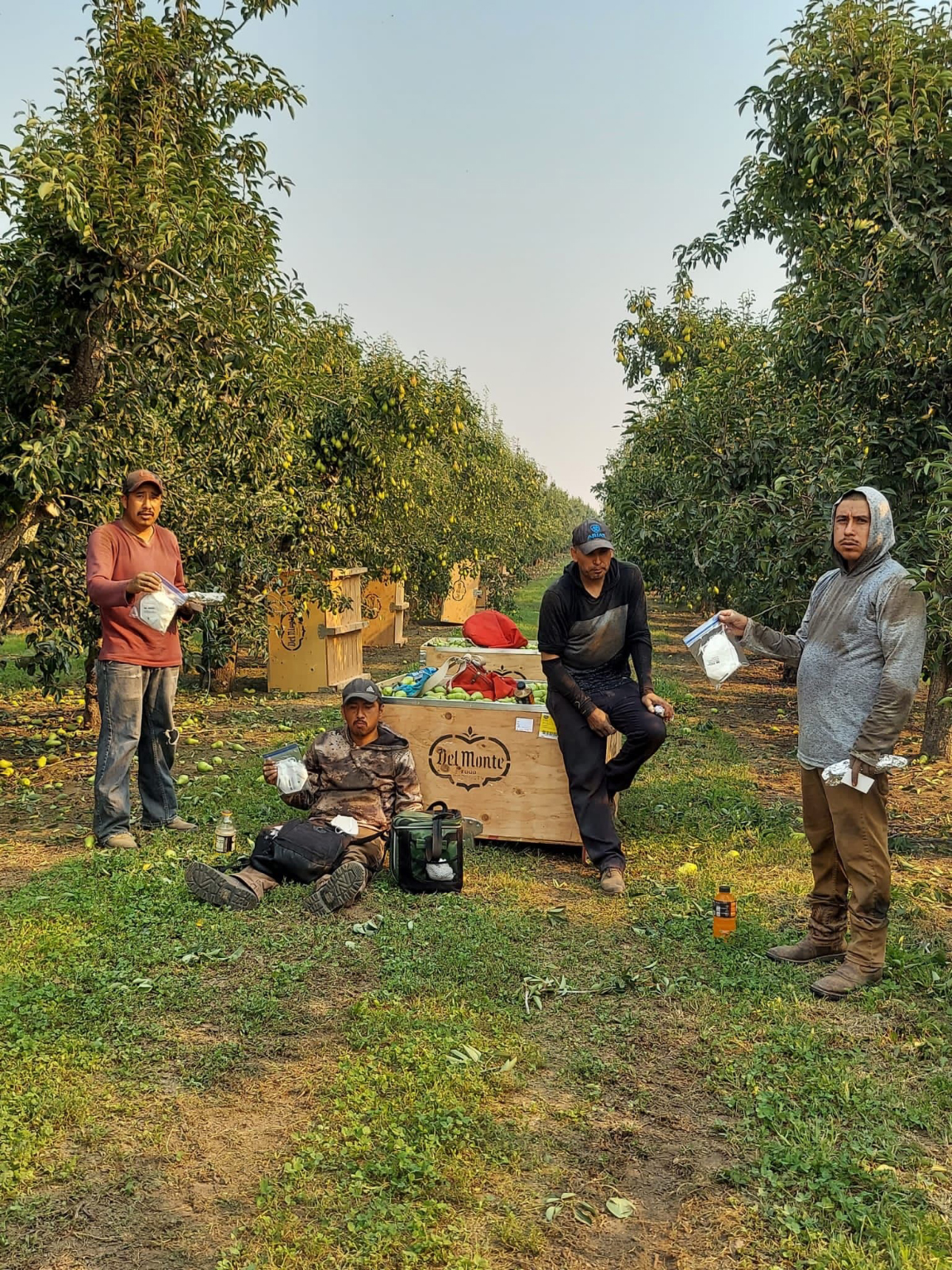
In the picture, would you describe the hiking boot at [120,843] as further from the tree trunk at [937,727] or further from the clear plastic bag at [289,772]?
the tree trunk at [937,727]

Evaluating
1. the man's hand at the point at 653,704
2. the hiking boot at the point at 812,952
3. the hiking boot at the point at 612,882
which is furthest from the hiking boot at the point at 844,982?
the man's hand at the point at 653,704

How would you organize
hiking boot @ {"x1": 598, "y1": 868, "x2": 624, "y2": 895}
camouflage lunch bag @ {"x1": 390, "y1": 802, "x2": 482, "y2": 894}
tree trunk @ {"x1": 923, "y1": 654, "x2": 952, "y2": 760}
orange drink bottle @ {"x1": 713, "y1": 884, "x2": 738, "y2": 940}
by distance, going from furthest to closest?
tree trunk @ {"x1": 923, "y1": 654, "x2": 952, "y2": 760}, hiking boot @ {"x1": 598, "y1": 868, "x2": 624, "y2": 895}, camouflage lunch bag @ {"x1": 390, "y1": 802, "x2": 482, "y2": 894}, orange drink bottle @ {"x1": 713, "y1": 884, "x2": 738, "y2": 940}

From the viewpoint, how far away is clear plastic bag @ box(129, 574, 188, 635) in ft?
21.9

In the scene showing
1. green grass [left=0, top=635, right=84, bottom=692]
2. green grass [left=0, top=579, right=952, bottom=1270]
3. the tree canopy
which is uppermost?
the tree canopy

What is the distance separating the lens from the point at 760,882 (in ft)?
21.7

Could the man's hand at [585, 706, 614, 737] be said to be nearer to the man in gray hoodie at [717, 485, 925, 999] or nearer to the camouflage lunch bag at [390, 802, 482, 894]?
the camouflage lunch bag at [390, 802, 482, 894]

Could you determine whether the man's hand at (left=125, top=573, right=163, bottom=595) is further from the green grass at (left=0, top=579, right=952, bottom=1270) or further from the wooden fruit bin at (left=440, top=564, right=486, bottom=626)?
the wooden fruit bin at (left=440, top=564, right=486, bottom=626)

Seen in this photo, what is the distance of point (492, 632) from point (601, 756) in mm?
2677

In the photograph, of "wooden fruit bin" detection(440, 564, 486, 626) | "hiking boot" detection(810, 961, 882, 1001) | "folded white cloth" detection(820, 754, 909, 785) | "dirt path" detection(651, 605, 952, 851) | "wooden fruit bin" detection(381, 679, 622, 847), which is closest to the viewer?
"folded white cloth" detection(820, 754, 909, 785)

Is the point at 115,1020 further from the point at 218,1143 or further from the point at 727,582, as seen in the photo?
the point at 727,582

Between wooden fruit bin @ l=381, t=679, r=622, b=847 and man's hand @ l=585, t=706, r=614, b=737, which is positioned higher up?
man's hand @ l=585, t=706, r=614, b=737

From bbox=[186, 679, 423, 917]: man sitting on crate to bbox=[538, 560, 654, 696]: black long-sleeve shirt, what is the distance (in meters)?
1.24

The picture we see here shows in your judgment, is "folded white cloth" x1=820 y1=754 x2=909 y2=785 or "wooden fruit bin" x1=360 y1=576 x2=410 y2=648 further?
"wooden fruit bin" x1=360 y1=576 x2=410 y2=648

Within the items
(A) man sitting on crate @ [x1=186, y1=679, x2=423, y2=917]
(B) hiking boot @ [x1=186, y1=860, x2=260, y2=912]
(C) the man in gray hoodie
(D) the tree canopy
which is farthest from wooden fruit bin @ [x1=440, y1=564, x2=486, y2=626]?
(C) the man in gray hoodie
